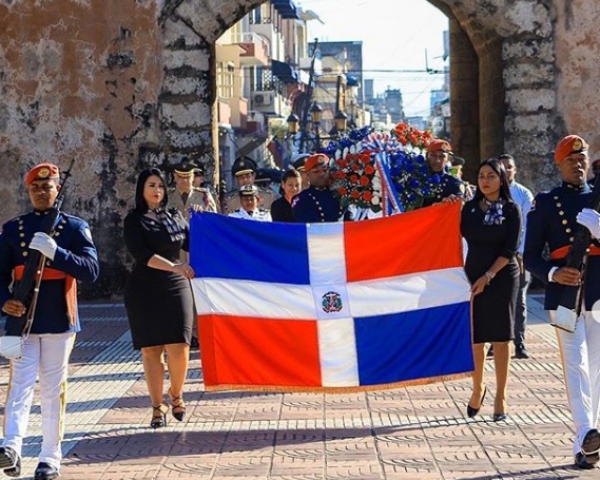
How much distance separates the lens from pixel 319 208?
32.9 feet

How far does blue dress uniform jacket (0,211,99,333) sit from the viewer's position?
711 cm

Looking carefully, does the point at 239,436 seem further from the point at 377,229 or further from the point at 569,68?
the point at 569,68

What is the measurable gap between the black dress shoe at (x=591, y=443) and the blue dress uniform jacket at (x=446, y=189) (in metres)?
3.16

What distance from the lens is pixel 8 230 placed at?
286 inches

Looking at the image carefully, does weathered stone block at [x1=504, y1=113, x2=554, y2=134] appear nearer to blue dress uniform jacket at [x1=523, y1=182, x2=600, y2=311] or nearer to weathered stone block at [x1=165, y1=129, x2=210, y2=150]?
weathered stone block at [x1=165, y1=129, x2=210, y2=150]

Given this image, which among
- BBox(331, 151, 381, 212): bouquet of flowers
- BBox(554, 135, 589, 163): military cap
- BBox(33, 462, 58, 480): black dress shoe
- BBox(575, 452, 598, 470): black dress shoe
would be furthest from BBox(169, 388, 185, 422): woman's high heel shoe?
BBox(554, 135, 589, 163): military cap

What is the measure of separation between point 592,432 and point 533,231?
122 centimetres

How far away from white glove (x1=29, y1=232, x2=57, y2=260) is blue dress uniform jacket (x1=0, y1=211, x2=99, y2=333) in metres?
0.06

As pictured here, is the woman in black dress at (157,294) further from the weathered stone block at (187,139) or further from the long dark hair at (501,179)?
the weathered stone block at (187,139)

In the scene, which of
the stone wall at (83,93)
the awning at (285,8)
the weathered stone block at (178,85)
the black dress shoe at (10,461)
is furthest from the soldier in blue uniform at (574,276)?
the awning at (285,8)

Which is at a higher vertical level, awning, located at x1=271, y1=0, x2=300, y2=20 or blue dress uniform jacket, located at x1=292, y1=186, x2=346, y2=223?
awning, located at x1=271, y1=0, x2=300, y2=20

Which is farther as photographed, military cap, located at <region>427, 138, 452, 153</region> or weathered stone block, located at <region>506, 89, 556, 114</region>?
weathered stone block, located at <region>506, 89, 556, 114</region>

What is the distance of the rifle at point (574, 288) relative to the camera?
23.1 feet

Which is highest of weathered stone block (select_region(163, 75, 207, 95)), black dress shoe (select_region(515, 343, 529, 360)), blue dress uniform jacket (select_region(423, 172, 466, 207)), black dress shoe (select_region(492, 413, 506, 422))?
weathered stone block (select_region(163, 75, 207, 95))
